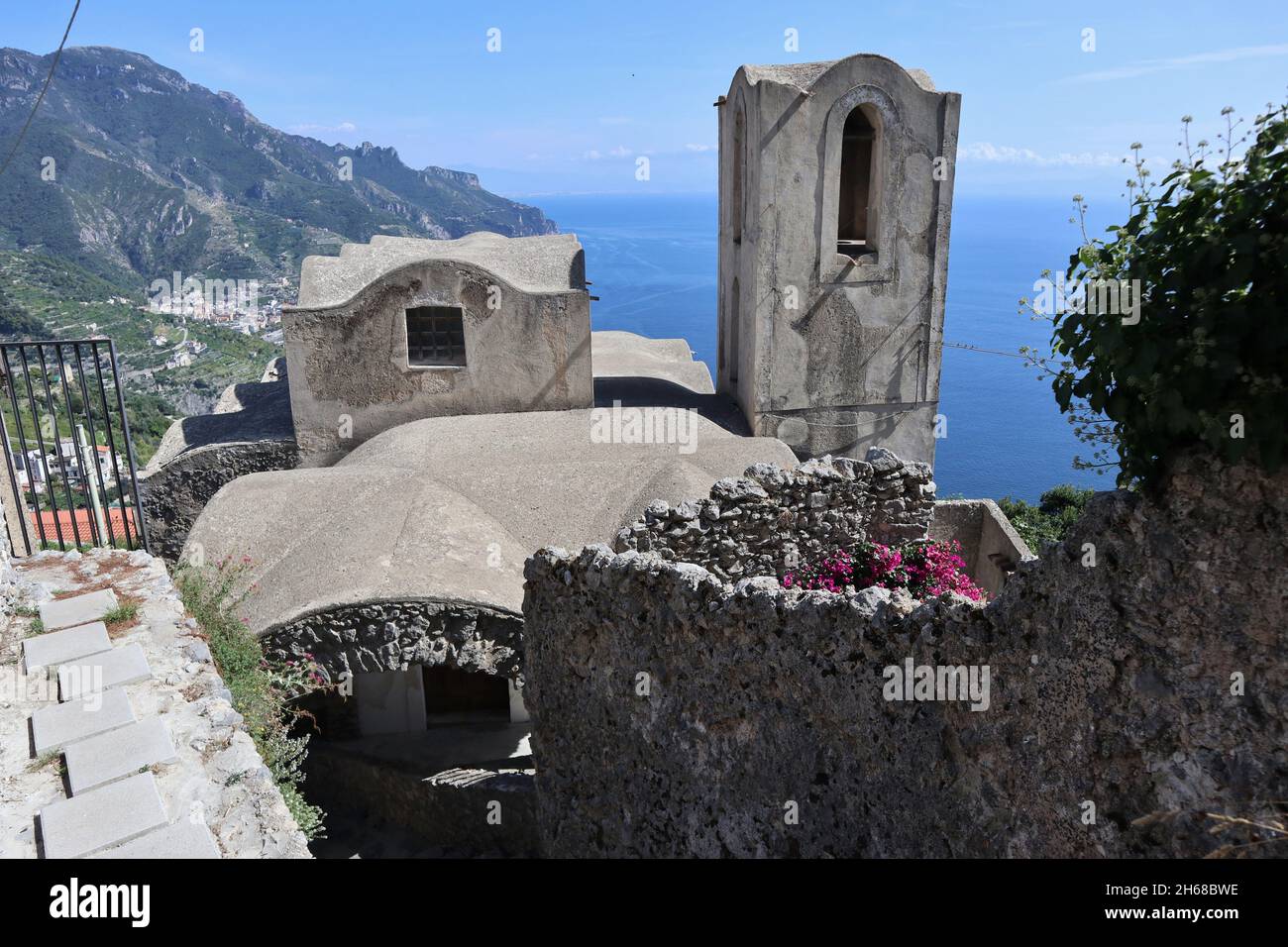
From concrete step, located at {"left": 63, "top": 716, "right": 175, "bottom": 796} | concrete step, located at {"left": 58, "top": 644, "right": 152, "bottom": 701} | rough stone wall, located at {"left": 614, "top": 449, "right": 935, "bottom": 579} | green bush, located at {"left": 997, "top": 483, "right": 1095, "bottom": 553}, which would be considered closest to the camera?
concrete step, located at {"left": 63, "top": 716, "right": 175, "bottom": 796}

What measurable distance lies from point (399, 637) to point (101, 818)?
180 inches

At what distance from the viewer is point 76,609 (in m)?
5.68

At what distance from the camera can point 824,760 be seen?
5859 millimetres

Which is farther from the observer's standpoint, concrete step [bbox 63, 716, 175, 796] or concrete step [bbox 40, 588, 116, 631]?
→ concrete step [bbox 40, 588, 116, 631]

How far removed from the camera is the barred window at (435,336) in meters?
13.6

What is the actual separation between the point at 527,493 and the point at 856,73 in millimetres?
7782

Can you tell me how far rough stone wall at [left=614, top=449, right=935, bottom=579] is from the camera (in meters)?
7.60

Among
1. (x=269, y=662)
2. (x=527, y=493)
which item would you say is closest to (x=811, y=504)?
(x=527, y=493)

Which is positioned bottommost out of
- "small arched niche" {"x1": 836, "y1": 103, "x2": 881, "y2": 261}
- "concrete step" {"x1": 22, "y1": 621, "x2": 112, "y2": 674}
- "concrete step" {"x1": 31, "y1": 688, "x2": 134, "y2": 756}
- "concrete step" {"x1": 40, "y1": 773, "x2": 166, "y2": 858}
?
"concrete step" {"x1": 40, "y1": 773, "x2": 166, "y2": 858}

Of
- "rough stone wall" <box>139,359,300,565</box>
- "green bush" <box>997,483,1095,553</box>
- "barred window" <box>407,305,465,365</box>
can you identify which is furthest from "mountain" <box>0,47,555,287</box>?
"barred window" <box>407,305,465,365</box>

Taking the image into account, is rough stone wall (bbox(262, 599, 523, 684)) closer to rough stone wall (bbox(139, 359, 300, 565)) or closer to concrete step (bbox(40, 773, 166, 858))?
concrete step (bbox(40, 773, 166, 858))

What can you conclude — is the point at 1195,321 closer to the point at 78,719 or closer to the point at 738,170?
the point at 78,719

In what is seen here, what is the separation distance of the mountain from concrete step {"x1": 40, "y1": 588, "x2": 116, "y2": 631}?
55353 mm
